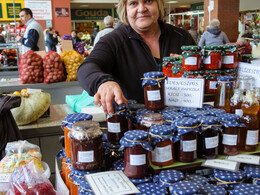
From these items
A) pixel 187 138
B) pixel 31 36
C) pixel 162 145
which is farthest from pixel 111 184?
pixel 31 36

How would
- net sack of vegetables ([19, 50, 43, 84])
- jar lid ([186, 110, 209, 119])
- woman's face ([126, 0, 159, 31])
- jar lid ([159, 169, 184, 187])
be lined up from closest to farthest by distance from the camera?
jar lid ([159, 169, 184, 187]), jar lid ([186, 110, 209, 119]), woman's face ([126, 0, 159, 31]), net sack of vegetables ([19, 50, 43, 84])

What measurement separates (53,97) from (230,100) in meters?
2.60

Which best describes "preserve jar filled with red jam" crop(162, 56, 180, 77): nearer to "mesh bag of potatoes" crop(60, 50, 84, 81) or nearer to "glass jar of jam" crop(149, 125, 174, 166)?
"glass jar of jam" crop(149, 125, 174, 166)

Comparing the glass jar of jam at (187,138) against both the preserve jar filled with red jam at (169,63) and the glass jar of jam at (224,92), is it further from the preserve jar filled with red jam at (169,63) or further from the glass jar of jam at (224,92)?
the preserve jar filled with red jam at (169,63)

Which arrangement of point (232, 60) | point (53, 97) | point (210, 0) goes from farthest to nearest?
point (210, 0) → point (53, 97) → point (232, 60)

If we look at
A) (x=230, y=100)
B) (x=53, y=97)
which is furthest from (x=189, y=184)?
(x=53, y=97)

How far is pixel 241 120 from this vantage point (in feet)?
4.43

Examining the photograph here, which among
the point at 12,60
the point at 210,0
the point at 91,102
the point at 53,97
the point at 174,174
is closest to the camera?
the point at 174,174

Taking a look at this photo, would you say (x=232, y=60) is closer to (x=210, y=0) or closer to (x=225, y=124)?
(x=225, y=124)

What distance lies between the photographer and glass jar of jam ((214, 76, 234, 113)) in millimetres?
1429

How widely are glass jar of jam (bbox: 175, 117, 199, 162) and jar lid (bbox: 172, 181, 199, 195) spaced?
0.20 metres

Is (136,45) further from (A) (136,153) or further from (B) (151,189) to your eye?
(B) (151,189)

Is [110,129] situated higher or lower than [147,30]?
lower

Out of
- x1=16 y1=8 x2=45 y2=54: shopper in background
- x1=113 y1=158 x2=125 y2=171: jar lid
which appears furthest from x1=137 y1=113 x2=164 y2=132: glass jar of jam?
x1=16 y1=8 x2=45 y2=54: shopper in background
